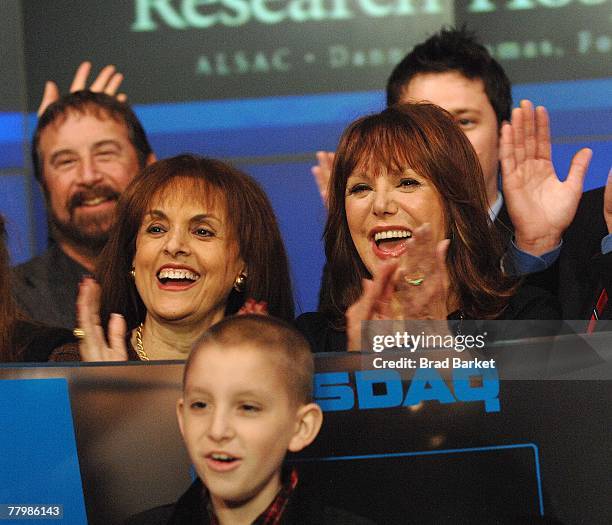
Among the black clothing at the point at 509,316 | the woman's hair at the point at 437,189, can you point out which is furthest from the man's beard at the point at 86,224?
the black clothing at the point at 509,316

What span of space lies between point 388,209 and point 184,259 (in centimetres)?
51

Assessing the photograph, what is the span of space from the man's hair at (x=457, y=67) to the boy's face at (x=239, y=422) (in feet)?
5.82

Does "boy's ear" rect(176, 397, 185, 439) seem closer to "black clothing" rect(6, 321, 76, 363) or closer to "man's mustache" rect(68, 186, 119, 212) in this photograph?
"black clothing" rect(6, 321, 76, 363)

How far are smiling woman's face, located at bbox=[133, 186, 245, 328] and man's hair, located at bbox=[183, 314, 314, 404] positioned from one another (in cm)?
76

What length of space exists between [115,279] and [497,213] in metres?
1.22

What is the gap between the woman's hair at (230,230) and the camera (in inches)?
113

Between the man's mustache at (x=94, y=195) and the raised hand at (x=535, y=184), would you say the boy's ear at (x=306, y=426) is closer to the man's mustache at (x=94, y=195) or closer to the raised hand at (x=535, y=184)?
the raised hand at (x=535, y=184)

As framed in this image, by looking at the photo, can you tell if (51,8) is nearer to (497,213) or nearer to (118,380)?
(497,213)

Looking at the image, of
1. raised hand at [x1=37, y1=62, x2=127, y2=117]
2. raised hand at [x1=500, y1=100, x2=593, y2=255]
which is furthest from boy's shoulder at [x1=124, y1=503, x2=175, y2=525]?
raised hand at [x1=37, y1=62, x2=127, y2=117]

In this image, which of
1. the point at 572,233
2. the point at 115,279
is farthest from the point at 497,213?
the point at 115,279

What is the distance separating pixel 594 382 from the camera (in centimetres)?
204

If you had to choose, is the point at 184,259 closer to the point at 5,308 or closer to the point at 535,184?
the point at 5,308

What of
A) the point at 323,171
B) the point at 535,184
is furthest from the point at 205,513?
the point at 323,171

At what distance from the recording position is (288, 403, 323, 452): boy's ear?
6.59 feet
